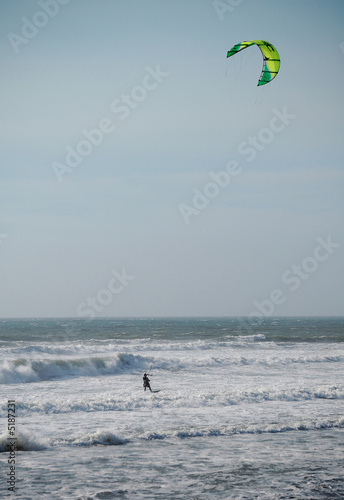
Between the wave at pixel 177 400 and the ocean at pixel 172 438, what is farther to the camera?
the wave at pixel 177 400

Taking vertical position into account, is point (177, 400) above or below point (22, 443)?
below

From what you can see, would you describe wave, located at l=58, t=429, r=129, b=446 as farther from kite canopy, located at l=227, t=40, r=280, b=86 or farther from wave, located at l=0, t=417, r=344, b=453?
kite canopy, located at l=227, t=40, r=280, b=86

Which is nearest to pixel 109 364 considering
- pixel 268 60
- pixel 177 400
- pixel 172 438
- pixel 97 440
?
pixel 177 400

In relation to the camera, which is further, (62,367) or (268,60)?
(62,367)

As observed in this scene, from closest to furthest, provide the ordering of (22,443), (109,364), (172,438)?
(22,443), (172,438), (109,364)

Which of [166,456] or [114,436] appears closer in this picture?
[166,456]

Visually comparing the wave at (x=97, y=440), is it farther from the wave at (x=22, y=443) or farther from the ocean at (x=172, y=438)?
the wave at (x=22, y=443)

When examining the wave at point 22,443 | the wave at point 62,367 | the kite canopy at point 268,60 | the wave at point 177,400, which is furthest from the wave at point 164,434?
the kite canopy at point 268,60

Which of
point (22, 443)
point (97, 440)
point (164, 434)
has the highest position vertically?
point (22, 443)

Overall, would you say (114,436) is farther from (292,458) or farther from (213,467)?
(292,458)

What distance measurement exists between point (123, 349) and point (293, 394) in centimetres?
2480

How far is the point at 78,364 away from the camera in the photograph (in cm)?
3008

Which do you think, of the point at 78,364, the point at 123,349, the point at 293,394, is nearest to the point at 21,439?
the point at 293,394

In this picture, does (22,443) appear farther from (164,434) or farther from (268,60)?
(268,60)
